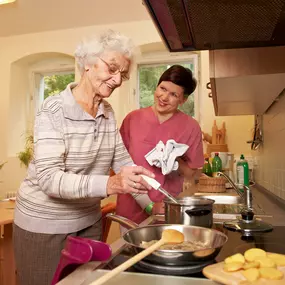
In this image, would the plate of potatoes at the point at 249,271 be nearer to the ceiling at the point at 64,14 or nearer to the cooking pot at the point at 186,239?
the cooking pot at the point at 186,239

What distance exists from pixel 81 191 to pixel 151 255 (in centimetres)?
37

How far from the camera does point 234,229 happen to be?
3.60 ft

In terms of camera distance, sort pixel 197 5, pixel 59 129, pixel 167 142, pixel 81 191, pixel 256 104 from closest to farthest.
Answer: pixel 197 5, pixel 81 191, pixel 59 129, pixel 167 142, pixel 256 104

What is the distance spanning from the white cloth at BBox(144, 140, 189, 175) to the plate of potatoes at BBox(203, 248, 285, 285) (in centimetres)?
101

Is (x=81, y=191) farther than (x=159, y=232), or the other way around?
(x=81, y=191)

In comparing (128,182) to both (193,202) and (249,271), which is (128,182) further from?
(249,271)

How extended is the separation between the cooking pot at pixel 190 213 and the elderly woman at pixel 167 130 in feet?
2.35

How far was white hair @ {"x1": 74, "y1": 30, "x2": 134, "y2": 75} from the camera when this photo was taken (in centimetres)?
124

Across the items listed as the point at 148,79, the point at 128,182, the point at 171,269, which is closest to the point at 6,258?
the point at 128,182

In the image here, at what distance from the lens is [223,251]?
0.86m

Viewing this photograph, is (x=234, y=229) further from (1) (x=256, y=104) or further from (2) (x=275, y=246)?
(1) (x=256, y=104)

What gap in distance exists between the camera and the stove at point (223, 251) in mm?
680

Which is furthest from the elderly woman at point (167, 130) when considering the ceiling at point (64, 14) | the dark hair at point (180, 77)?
the ceiling at point (64, 14)

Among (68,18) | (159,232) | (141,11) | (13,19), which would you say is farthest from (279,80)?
(13,19)
